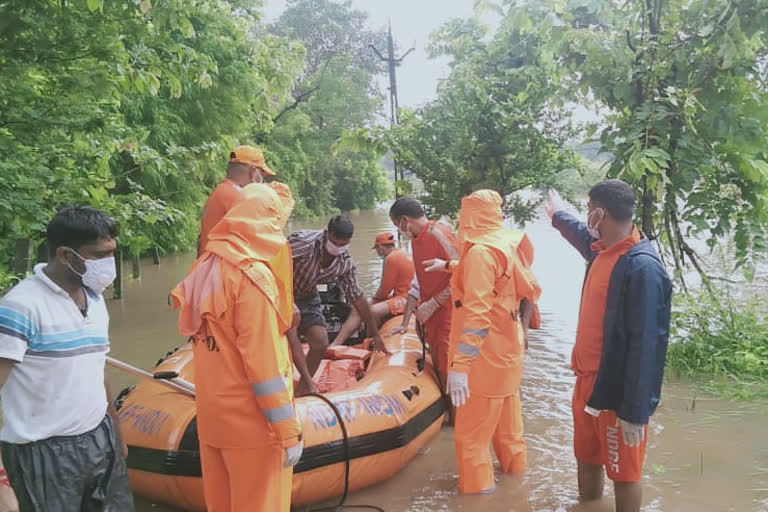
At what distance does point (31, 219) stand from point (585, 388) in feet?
12.5

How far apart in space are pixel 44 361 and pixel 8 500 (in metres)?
0.45

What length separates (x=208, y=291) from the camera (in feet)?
7.40

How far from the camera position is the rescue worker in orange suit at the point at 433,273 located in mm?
4586

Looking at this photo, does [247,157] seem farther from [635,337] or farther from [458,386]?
[635,337]

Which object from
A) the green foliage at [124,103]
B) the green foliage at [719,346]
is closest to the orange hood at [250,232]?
the green foliage at [124,103]

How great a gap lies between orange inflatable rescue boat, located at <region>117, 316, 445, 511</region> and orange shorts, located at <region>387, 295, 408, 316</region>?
86.8 inches

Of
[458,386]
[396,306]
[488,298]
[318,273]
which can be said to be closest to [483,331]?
[488,298]

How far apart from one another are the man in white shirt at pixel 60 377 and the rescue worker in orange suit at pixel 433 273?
102 inches

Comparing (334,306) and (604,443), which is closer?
(604,443)


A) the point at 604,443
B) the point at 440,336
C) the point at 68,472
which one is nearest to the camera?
the point at 68,472

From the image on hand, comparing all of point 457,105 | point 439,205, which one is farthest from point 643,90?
point 439,205

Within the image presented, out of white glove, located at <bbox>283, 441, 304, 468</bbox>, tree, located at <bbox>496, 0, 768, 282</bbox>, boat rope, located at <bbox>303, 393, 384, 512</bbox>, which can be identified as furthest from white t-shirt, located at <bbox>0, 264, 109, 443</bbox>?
tree, located at <bbox>496, 0, 768, 282</bbox>

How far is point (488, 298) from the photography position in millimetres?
3326

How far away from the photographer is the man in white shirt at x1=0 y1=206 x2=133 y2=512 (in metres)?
2.02
